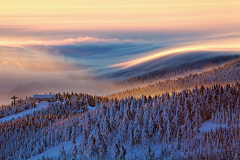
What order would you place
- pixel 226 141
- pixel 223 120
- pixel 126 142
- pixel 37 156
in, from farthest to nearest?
pixel 37 156, pixel 223 120, pixel 126 142, pixel 226 141

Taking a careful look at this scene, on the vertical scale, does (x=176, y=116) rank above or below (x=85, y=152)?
above

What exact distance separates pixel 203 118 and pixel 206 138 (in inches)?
1219

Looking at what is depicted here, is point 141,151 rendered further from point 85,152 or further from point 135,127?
point 85,152

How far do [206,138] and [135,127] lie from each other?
43.2 metres

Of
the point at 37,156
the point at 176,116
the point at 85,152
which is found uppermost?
the point at 176,116

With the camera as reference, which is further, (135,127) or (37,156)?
(37,156)

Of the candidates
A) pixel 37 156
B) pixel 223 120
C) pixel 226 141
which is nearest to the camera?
pixel 226 141

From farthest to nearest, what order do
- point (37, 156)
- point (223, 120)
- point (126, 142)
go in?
point (37, 156) < point (223, 120) < point (126, 142)

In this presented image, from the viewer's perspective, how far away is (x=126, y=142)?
171 metres

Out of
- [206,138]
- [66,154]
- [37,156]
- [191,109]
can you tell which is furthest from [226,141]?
[37,156]

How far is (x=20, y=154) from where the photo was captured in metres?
200

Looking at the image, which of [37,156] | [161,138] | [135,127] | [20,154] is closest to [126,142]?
[135,127]

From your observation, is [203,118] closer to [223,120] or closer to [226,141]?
[223,120]

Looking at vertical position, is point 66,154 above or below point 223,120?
below
